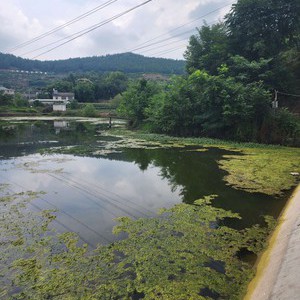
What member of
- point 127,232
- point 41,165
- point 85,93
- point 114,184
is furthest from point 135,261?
point 85,93

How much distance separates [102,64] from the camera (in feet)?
570

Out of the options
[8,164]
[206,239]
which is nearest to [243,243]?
[206,239]

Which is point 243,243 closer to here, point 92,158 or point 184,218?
point 184,218

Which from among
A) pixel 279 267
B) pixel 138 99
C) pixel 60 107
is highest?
pixel 138 99

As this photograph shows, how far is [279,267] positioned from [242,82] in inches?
784

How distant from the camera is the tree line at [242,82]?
20.3 m

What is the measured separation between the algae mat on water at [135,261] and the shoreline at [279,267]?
0.79ft

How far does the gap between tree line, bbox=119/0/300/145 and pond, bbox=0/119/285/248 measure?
17.2 feet

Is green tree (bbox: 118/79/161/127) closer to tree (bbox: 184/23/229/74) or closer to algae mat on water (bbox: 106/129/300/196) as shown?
tree (bbox: 184/23/229/74)

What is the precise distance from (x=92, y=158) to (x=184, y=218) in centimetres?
919

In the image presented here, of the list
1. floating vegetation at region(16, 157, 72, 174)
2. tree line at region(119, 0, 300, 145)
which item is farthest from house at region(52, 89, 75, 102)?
floating vegetation at region(16, 157, 72, 174)

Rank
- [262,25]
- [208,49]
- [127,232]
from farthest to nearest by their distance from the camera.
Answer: [208,49]
[262,25]
[127,232]

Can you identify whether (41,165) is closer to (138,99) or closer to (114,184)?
→ (114,184)

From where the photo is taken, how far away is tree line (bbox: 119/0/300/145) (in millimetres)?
20266
